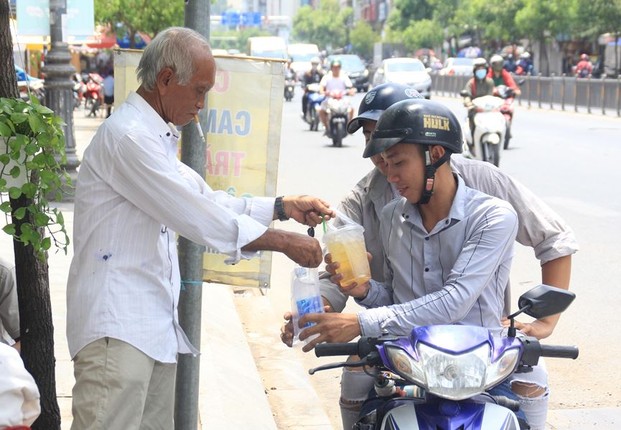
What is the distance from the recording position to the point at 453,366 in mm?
2834

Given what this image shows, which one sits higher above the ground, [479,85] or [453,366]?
[479,85]

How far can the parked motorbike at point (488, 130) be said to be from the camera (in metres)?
16.5

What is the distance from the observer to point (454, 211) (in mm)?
3439

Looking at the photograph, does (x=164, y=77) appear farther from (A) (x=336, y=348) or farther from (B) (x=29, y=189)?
(A) (x=336, y=348)

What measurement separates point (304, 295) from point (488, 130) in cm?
1325

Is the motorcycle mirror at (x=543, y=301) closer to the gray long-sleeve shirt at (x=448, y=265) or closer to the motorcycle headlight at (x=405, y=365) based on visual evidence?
the gray long-sleeve shirt at (x=448, y=265)

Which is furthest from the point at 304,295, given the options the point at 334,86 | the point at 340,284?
the point at 334,86

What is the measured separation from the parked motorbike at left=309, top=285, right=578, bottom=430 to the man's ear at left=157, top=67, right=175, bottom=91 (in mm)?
959

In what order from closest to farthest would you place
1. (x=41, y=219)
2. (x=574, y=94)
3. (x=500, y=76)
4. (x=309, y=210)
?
(x=41, y=219)
(x=309, y=210)
(x=500, y=76)
(x=574, y=94)

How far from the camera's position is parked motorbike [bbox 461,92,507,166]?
1652 cm

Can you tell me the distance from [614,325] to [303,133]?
19.5 metres

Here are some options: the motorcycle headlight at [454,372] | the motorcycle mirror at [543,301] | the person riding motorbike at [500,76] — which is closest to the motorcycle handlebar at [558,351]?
the motorcycle mirror at [543,301]

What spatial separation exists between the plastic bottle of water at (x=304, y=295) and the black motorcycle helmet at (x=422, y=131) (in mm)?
487

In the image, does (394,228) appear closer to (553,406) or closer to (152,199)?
(152,199)
